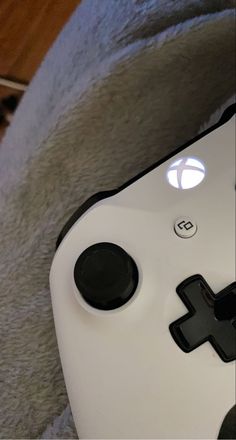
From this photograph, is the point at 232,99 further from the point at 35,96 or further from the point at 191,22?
the point at 35,96

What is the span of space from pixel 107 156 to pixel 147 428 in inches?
11.1

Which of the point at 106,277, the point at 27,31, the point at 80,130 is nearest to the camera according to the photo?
the point at 106,277

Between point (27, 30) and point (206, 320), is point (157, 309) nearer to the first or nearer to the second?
point (206, 320)

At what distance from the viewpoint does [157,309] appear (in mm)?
483

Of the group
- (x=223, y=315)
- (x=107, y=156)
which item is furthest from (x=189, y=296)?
(x=107, y=156)

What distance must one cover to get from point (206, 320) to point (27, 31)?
1.67 ft

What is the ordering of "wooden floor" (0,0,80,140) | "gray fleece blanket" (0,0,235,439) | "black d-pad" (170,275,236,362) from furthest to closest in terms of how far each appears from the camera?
"wooden floor" (0,0,80,140), "gray fleece blanket" (0,0,235,439), "black d-pad" (170,275,236,362)

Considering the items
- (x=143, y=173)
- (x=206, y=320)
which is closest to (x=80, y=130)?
(x=143, y=173)

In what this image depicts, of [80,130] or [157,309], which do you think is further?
[80,130]

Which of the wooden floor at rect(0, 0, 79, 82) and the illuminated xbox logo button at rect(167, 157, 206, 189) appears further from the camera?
the wooden floor at rect(0, 0, 79, 82)

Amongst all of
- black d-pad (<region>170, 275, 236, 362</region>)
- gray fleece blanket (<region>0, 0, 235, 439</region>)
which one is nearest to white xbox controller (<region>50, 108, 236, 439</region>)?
black d-pad (<region>170, 275, 236, 362</region>)

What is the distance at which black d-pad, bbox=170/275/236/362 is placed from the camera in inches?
18.5

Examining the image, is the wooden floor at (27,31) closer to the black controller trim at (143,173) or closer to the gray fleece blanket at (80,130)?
the gray fleece blanket at (80,130)

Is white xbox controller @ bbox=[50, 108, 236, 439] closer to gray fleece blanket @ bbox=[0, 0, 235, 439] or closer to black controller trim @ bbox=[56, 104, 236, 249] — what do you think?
black controller trim @ bbox=[56, 104, 236, 249]
